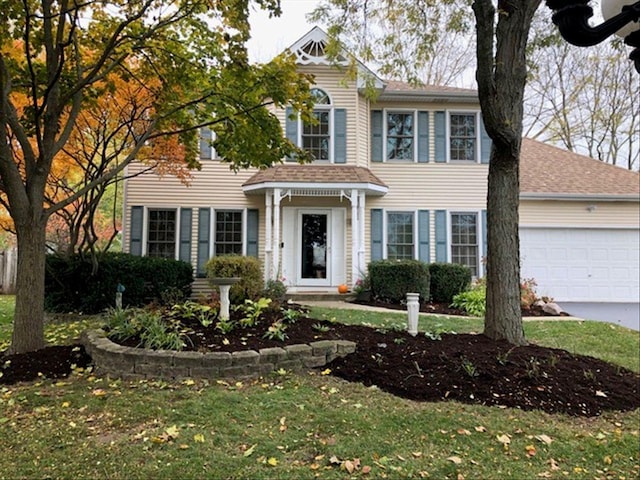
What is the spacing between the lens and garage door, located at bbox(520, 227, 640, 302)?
11.9 m

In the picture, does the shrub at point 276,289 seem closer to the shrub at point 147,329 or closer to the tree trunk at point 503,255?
the shrub at point 147,329

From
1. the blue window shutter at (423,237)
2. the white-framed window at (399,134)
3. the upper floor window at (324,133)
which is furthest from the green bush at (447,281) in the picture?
the upper floor window at (324,133)

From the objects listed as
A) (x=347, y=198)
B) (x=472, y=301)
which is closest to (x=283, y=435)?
(x=472, y=301)

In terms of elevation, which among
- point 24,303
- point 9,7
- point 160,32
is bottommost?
point 24,303

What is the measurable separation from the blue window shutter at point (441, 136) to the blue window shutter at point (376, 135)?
1.59 metres

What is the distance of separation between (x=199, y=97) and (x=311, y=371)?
4.76m

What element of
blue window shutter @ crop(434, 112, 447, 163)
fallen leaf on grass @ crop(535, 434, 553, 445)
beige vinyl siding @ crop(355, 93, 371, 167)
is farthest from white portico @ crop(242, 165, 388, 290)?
fallen leaf on grass @ crop(535, 434, 553, 445)

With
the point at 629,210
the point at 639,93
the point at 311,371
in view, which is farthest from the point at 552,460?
the point at 639,93

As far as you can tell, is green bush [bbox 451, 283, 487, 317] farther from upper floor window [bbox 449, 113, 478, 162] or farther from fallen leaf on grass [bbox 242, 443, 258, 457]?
fallen leaf on grass [bbox 242, 443, 258, 457]

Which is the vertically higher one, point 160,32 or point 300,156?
point 160,32

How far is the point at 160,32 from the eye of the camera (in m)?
6.42

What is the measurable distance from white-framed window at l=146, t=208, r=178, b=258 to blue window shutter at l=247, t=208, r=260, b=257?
1922 millimetres

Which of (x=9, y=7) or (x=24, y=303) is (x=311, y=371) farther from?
(x=9, y=7)

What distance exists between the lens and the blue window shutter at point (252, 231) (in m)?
11.1
